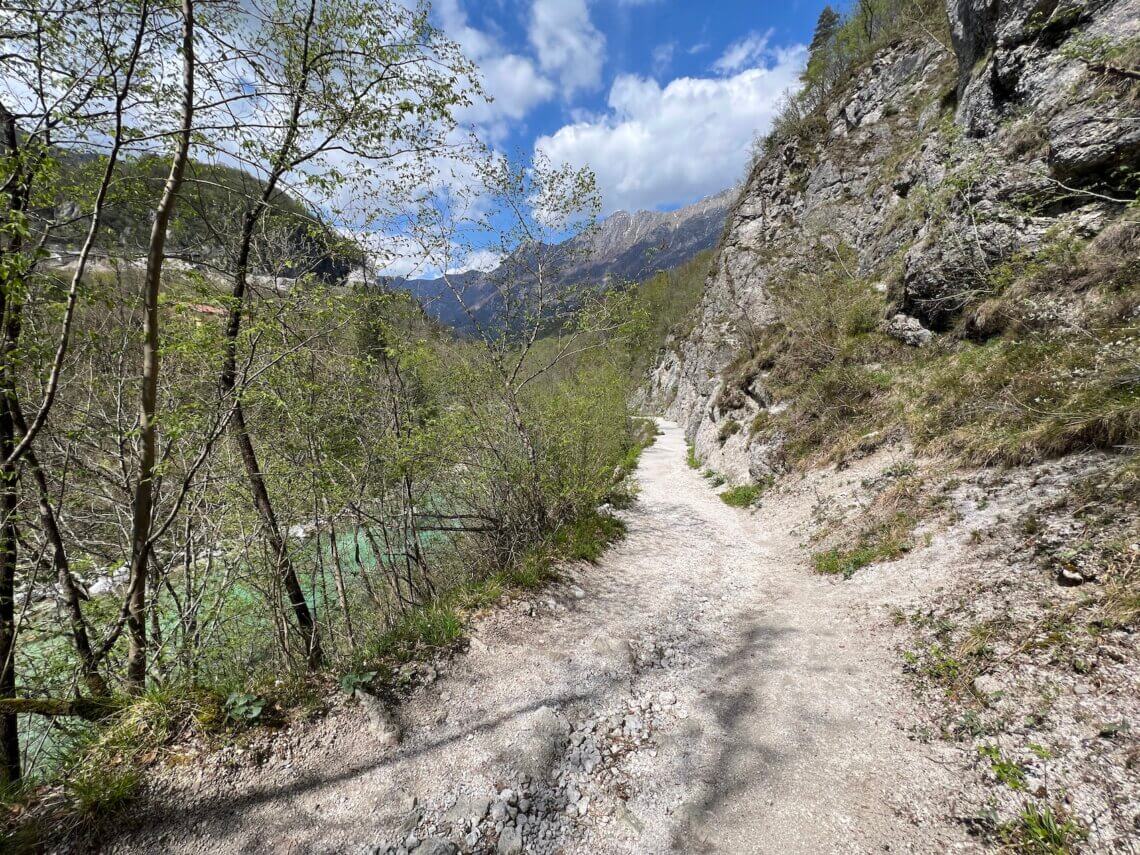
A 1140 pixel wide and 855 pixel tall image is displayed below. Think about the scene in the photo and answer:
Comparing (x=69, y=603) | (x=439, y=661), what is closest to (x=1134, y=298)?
(x=439, y=661)

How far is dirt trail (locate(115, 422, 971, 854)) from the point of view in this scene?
2.79m

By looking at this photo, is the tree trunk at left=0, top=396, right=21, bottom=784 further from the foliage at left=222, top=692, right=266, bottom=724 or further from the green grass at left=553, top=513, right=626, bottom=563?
the green grass at left=553, top=513, right=626, bottom=563

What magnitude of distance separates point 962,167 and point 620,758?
10918 mm

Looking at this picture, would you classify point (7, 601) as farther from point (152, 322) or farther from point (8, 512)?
point (152, 322)

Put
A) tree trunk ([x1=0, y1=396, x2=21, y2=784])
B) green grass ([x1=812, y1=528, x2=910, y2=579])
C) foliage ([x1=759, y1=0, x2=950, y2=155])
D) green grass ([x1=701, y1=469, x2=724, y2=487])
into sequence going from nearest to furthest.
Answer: tree trunk ([x1=0, y1=396, x2=21, y2=784]), green grass ([x1=812, y1=528, x2=910, y2=579]), green grass ([x1=701, y1=469, x2=724, y2=487]), foliage ([x1=759, y1=0, x2=950, y2=155])

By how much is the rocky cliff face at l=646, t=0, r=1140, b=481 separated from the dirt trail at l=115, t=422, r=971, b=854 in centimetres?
553

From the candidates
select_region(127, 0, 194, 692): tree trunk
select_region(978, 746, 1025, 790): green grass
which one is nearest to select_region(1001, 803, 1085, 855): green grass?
select_region(978, 746, 1025, 790): green grass

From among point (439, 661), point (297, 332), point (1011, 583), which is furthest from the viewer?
point (297, 332)

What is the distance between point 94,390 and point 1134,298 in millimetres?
14017

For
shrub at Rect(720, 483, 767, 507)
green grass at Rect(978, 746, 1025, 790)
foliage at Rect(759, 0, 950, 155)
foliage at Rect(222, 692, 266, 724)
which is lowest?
shrub at Rect(720, 483, 767, 507)

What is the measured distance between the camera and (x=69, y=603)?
4211 millimetres

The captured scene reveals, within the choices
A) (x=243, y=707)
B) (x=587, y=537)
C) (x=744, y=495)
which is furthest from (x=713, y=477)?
(x=243, y=707)

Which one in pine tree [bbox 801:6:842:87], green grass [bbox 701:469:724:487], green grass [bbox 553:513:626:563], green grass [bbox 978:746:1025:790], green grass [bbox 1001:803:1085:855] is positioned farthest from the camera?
pine tree [bbox 801:6:842:87]

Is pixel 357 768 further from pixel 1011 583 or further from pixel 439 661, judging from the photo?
pixel 1011 583
